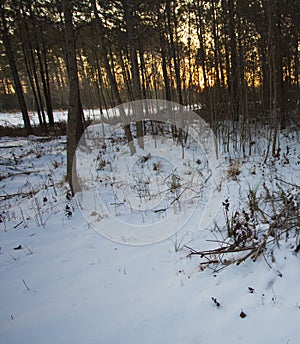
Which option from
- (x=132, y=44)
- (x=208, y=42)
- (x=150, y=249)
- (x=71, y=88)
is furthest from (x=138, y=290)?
(x=208, y=42)

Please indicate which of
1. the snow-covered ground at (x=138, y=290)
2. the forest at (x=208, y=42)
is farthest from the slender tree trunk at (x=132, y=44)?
the snow-covered ground at (x=138, y=290)

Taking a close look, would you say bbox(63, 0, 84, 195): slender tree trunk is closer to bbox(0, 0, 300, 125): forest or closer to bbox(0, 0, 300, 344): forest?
bbox(0, 0, 300, 344): forest

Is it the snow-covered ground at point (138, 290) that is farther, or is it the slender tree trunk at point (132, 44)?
the slender tree trunk at point (132, 44)

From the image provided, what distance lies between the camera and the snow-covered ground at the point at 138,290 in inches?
66.1

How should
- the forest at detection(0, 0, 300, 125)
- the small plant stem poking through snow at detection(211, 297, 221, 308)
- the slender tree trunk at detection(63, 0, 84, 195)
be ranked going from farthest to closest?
the forest at detection(0, 0, 300, 125)
the slender tree trunk at detection(63, 0, 84, 195)
the small plant stem poking through snow at detection(211, 297, 221, 308)

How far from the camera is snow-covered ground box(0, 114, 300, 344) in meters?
1.68

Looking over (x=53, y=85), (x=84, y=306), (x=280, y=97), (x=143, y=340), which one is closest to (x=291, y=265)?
(x=143, y=340)

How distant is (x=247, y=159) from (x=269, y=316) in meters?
4.38

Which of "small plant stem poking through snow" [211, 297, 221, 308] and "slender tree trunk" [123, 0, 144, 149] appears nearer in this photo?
"small plant stem poking through snow" [211, 297, 221, 308]

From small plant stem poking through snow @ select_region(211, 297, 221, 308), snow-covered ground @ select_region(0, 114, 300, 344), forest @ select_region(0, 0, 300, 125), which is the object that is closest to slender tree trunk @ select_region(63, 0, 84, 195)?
snow-covered ground @ select_region(0, 114, 300, 344)

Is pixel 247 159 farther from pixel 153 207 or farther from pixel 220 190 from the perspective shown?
pixel 153 207

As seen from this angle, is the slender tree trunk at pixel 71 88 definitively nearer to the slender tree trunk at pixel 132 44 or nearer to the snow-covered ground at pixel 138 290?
the snow-covered ground at pixel 138 290

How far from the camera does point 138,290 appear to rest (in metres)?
2.11

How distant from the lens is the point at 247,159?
552 centimetres
